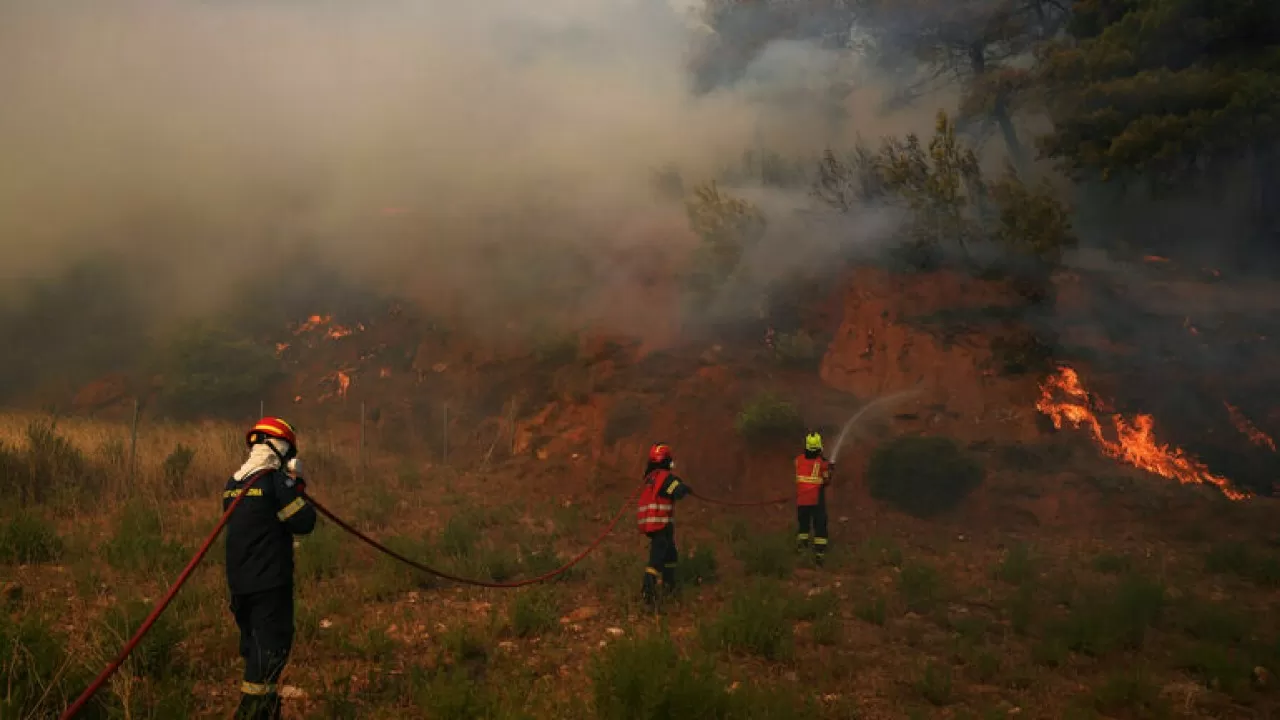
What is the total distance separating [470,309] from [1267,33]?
57.9 ft

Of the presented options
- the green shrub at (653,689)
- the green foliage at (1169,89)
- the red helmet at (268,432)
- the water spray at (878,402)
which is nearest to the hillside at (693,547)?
the green shrub at (653,689)

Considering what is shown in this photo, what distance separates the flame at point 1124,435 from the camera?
41.3 feet

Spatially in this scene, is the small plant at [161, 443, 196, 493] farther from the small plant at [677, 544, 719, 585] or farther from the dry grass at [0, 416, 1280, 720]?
the small plant at [677, 544, 719, 585]

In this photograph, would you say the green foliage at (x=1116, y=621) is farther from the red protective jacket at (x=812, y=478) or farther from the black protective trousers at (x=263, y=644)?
the black protective trousers at (x=263, y=644)

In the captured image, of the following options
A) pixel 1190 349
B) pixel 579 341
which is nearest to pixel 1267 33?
pixel 1190 349

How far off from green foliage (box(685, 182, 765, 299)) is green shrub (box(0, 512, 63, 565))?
12.8m

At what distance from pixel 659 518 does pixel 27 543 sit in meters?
6.76

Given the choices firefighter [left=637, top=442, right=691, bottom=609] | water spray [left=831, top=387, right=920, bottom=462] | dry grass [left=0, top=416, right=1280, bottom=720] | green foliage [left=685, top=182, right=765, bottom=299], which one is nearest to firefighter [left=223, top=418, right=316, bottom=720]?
dry grass [left=0, top=416, right=1280, bottom=720]

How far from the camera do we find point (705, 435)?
14.4 metres

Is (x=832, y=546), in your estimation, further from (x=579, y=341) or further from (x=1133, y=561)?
(x=579, y=341)

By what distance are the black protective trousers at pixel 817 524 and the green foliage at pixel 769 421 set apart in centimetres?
362

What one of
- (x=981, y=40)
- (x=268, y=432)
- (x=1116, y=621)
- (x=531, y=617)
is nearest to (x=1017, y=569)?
(x=1116, y=621)

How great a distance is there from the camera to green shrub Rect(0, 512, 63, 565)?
810 centimetres

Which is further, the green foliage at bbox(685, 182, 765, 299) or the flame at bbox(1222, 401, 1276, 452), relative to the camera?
the green foliage at bbox(685, 182, 765, 299)
